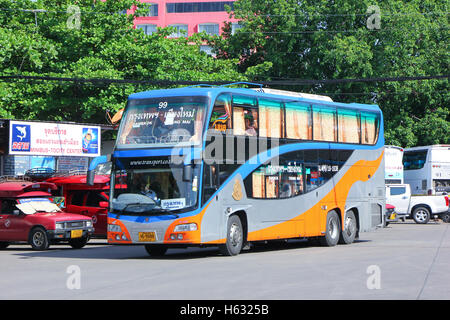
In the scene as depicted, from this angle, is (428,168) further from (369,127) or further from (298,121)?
(298,121)

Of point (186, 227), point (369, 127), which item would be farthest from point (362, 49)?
point (186, 227)

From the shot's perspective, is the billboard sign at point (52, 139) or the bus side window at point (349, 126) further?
the billboard sign at point (52, 139)

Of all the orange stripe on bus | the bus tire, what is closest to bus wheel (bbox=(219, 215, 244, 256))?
the orange stripe on bus

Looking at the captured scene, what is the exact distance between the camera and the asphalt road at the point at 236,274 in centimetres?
1135

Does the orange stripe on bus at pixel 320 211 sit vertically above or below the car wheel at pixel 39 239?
above

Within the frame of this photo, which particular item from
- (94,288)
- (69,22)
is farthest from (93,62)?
(94,288)

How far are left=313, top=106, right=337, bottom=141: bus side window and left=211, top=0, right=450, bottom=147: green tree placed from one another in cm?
2378

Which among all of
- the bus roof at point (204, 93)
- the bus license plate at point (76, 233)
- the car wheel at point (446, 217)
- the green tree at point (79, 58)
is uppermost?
A: the green tree at point (79, 58)

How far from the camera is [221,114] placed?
1903 cm

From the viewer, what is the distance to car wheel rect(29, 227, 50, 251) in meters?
→ 23.1

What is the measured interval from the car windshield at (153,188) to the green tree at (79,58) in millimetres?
18379

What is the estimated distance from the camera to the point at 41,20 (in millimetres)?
40031

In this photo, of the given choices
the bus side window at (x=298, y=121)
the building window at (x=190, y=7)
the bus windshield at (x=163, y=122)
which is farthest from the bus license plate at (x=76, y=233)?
the building window at (x=190, y=7)

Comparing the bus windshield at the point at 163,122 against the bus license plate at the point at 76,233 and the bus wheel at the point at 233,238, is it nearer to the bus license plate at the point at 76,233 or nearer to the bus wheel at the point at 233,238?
the bus wheel at the point at 233,238
